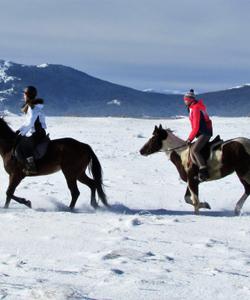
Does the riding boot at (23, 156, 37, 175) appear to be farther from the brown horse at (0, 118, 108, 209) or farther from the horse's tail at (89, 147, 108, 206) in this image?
the horse's tail at (89, 147, 108, 206)

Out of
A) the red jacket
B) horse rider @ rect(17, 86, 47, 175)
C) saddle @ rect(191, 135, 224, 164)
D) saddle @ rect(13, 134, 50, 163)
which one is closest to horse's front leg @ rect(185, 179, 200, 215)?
saddle @ rect(191, 135, 224, 164)

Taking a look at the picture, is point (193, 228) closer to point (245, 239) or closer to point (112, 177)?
point (245, 239)

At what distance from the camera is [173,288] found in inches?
200

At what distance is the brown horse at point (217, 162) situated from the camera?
410 inches

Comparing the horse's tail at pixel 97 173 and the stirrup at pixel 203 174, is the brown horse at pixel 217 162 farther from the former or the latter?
the horse's tail at pixel 97 173

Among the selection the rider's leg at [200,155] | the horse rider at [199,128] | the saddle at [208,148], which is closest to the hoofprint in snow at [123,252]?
the rider's leg at [200,155]

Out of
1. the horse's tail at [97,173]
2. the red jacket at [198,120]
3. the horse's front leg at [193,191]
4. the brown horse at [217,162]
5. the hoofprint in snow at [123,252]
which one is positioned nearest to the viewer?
the hoofprint in snow at [123,252]

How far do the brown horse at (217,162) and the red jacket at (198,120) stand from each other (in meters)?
0.43

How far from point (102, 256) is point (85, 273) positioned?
0.68m

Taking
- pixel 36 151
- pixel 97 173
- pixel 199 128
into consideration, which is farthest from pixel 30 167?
pixel 199 128

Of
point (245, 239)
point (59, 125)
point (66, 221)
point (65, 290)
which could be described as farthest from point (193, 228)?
point (59, 125)

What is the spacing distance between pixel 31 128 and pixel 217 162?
3510 millimetres

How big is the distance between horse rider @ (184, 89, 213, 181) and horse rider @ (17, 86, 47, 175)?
275 centimetres

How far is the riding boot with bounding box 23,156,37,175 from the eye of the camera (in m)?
10.4
